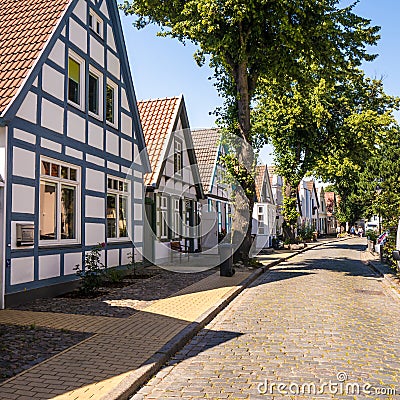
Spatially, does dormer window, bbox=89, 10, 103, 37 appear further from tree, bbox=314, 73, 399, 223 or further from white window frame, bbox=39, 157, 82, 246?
tree, bbox=314, 73, 399, 223

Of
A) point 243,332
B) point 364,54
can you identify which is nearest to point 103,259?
point 243,332

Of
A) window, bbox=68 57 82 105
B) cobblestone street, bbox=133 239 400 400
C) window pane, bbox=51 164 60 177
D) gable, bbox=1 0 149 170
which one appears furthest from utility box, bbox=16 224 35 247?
cobblestone street, bbox=133 239 400 400

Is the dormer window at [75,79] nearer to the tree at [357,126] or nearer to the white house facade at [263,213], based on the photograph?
the tree at [357,126]

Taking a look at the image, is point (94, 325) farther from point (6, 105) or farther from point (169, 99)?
point (169, 99)

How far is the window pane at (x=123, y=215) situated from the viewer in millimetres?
15352

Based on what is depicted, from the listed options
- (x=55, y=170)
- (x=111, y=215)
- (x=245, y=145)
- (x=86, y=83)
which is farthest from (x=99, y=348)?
(x=245, y=145)

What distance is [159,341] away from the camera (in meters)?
6.99

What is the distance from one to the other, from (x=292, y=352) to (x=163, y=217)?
13556 mm

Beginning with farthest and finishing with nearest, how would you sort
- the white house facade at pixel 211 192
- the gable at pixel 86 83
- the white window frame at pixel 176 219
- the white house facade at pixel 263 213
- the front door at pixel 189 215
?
1. the white house facade at pixel 263 213
2. the white house facade at pixel 211 192
3. the front door at pixel 189 215
4. the white window frame at pixel 176 219
5. the gable at pixel 86 83

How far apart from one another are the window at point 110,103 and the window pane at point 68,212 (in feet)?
11.0

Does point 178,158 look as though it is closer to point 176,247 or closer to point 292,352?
point 176,247

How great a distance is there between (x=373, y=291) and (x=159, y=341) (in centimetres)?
827

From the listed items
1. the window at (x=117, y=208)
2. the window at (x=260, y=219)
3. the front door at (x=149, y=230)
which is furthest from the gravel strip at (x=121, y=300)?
the window at (x=260, y=219)

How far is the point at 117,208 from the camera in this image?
1508 cm
